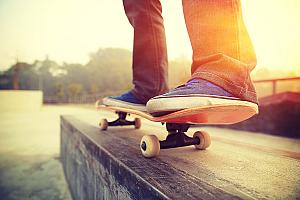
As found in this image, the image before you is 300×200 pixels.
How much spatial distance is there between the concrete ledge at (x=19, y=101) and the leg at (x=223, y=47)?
58.8 feet

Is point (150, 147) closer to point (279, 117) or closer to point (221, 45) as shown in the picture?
point (221, 45)

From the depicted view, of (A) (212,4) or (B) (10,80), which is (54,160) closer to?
(A) (212,4)

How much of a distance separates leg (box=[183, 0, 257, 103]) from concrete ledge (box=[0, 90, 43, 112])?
17.9 metres

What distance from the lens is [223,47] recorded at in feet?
2.97

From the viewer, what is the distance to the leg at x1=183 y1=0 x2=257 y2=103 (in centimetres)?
87

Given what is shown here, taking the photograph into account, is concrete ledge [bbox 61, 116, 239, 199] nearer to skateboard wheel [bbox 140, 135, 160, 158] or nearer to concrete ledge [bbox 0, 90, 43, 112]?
skateboard wheel [bbox 140, 135, 160, 158]

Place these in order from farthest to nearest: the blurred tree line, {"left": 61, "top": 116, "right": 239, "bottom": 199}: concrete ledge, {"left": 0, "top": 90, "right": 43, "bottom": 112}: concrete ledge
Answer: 1. the blurred tree line
2. {"left": 0, "top": 90, "right": 43, "bottom": 112}: concrete ledge
3. {"left": 61, "top": 116, "right": 239, "bottom": 199}: concrete ledge

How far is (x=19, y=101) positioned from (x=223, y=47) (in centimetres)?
1889

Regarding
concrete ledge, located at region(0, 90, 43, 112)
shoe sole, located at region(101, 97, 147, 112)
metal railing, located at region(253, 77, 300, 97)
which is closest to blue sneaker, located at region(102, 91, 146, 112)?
shoe sole, located at region(101, 97, 147, 112)

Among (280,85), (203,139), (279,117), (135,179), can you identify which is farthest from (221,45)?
(280,85)

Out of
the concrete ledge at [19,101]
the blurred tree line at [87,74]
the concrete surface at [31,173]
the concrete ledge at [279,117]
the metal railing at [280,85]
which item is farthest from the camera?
the blurred tree line at [87,74]

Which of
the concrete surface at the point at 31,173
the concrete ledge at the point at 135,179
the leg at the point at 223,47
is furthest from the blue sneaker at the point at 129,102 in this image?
the concrete surface at the point at 31,173

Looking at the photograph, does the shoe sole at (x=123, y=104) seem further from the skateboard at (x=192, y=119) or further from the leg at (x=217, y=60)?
the leg at (x=217, y=60)

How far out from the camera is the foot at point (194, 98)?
32.0 inches
